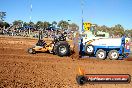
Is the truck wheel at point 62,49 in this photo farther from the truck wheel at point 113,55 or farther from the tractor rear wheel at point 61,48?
the truck wheel at point 113,55

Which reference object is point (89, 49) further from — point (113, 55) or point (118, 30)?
point (118, 30)

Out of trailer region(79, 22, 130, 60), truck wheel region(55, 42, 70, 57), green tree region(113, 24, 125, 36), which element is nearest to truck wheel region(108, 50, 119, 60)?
trailer region(79, 22, 130, 60)

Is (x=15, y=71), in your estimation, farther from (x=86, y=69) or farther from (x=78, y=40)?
(x=78, y=40)

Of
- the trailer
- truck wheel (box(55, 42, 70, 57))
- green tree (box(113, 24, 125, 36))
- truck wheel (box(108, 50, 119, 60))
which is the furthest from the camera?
green tree (box(113, 24, 125, 36))

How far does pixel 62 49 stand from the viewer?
16047mm

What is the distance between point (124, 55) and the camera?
1678 cm

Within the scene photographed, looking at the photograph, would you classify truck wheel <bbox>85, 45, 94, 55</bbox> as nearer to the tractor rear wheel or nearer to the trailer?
the trailer

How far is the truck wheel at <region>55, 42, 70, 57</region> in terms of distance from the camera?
1595 centimetres

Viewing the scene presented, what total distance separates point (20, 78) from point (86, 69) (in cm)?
384

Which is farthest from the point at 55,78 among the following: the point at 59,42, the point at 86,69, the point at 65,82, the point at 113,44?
the point at 113,44

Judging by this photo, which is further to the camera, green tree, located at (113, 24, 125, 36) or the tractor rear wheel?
green tree, located at (113, 24, 125, 36)

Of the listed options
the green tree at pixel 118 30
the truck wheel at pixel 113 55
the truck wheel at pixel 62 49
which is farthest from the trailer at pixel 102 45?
the green tree at pixel 118 30

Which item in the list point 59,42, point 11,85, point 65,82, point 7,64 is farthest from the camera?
point 59,42

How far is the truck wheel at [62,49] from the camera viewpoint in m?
16.0
